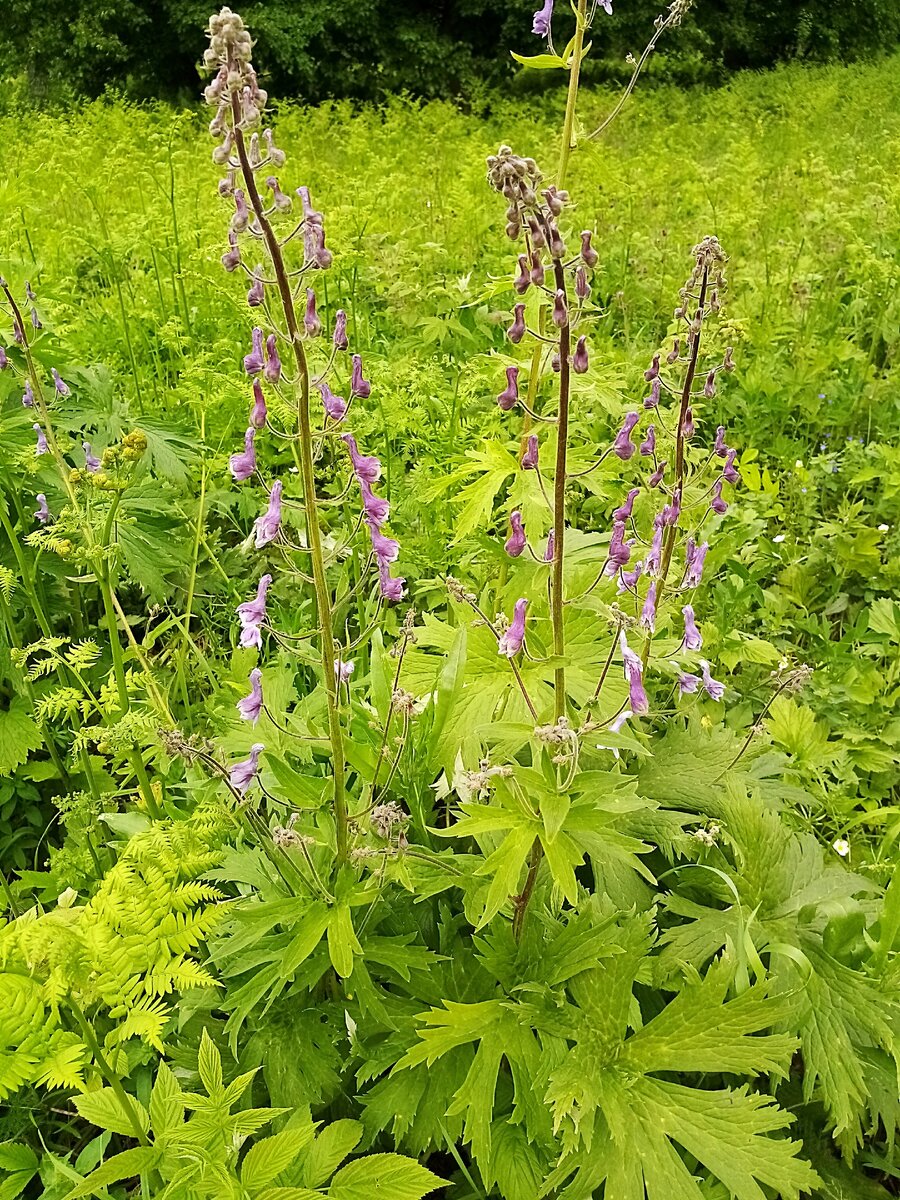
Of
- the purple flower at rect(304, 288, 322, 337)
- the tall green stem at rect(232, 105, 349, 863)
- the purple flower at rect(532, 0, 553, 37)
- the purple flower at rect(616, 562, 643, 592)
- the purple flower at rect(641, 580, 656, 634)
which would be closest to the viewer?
the tall green stem at rect(232, 105, 349, 863)

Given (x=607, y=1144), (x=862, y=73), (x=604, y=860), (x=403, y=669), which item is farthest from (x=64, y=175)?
(x=862, y=73)

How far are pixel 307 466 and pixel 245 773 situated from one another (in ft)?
2.07

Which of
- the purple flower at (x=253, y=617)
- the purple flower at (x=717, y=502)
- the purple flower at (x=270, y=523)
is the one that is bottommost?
the purple flower at (x=253, y=617)

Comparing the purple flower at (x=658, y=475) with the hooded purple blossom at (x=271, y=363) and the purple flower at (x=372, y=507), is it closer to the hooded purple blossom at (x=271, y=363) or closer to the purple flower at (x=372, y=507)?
the purple flower at (x=372, y=507)

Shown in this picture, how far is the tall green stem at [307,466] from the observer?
4.07 ft

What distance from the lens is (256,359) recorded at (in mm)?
1395

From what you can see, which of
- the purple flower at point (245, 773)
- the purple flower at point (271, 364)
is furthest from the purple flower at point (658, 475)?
the purple flower at point (245, 773)

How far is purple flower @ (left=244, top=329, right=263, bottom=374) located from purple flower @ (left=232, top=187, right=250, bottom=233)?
18cm

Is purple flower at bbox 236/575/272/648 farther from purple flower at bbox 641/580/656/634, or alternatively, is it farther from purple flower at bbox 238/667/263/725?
purple flower at bbox 641/580/656/634

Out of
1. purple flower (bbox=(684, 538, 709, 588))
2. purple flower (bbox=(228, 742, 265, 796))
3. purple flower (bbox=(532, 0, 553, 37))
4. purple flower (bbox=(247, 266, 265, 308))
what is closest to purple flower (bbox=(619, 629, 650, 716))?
purple flower (bbox=(684, 538, 709, 588))

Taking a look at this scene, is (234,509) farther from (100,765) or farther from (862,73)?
(862,73)

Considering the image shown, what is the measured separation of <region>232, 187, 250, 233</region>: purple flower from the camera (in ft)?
4.09

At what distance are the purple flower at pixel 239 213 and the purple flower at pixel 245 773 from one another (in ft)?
3.04

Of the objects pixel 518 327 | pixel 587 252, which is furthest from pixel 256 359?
pixel 587 252
